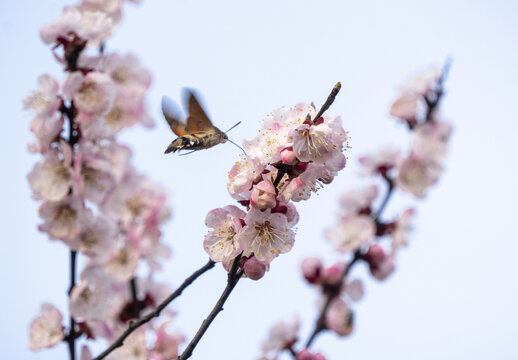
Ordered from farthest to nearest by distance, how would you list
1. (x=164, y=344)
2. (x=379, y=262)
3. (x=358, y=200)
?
(x=358, y=200)
(x=379, y=262)
(x=164, y=344)

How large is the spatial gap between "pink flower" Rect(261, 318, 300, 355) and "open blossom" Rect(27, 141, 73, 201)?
4.94 ft

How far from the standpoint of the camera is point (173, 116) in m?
1.82

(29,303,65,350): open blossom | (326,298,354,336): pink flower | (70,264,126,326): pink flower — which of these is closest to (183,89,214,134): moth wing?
(70,264,126,326): pink flower

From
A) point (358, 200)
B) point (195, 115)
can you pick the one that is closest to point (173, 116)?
point (195, 115)

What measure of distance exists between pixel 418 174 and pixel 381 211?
0.40m

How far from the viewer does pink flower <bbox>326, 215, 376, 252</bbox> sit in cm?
245

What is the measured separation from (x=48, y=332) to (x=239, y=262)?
2.43ft

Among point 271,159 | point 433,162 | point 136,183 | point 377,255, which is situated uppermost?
point 433,162

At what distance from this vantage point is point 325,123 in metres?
1.48

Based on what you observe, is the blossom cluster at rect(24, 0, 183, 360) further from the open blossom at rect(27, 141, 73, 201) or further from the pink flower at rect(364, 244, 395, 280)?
the pink flower at rect(364, 244, 395, 280)

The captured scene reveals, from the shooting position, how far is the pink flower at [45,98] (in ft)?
4.90

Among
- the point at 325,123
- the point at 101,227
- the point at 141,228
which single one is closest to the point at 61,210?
the point at 101,227

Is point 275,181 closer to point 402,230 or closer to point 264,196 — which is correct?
point 264,196

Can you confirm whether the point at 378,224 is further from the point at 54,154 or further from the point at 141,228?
the point at 54,154
